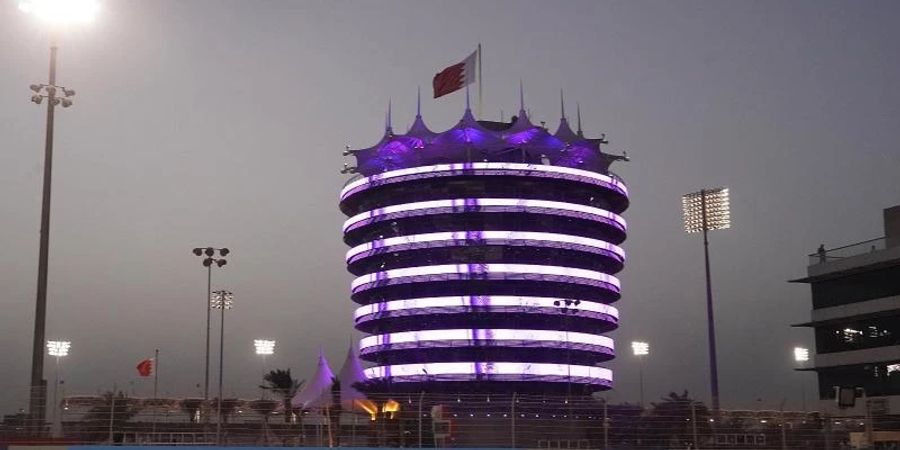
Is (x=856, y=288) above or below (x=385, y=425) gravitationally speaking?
above

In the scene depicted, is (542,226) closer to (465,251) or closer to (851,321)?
(465,251)

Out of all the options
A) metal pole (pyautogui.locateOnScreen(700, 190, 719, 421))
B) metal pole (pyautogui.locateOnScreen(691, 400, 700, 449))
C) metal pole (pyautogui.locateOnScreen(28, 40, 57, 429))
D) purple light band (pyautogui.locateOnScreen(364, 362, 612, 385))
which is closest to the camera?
metal pole (pyautogui.locateOnScreen(28, 40, 57, 429))

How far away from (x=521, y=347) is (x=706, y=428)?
8290cm

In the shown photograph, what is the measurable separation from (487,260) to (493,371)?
1186cm

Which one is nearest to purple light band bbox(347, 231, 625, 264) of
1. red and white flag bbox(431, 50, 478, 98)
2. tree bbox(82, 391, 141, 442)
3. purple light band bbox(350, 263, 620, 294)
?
purple light band bbox(350, 263, 620, 294)

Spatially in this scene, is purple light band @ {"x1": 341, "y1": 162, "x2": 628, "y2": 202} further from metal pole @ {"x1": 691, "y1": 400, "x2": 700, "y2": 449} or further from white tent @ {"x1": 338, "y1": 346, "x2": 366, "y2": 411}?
metal pole @ {"x1": 691, "y1": 400, "x2": 700, "y2": 449}

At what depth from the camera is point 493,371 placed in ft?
367

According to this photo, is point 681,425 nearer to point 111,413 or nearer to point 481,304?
point 111,413

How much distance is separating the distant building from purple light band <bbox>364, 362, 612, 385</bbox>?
33.8 meters

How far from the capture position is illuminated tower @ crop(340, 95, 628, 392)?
113 m

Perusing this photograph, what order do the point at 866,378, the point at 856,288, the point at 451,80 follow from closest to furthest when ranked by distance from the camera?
the point at 866,378
the point at 856,288
the point at 451,80

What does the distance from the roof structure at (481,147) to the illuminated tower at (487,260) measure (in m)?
0.16

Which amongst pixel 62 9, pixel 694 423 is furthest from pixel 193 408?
pixel 694 423

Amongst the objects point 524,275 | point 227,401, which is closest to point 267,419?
point 227,401
